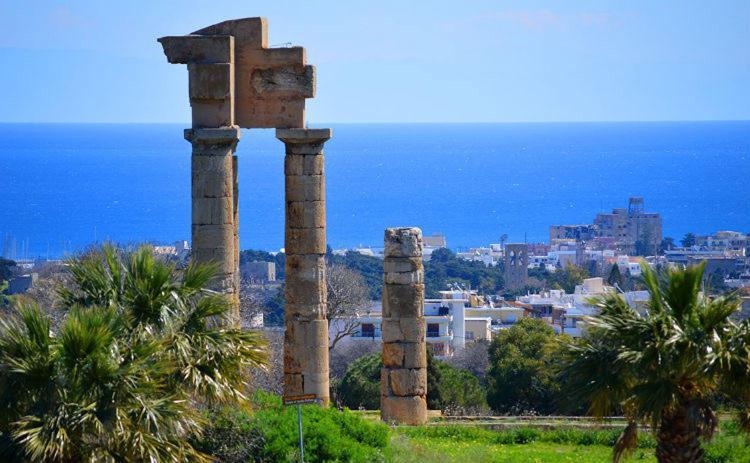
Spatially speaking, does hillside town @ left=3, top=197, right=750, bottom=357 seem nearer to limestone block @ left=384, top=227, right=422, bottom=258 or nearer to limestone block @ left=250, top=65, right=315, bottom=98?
limestone block @ left=250, top=65, right=315, bottom=98

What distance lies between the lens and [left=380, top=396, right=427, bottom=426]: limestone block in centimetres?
1975

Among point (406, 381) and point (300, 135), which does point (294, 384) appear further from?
point (300, 135)

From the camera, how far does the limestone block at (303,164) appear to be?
17.6 meters

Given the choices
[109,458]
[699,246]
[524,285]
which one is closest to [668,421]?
[109,458]

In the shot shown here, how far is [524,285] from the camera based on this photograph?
10644 cm

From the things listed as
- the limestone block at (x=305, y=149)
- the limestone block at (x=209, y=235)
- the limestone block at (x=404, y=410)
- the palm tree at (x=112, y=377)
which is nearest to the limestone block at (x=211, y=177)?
the limestone block at (x=209, y=235)

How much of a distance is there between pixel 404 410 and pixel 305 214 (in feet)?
12.2

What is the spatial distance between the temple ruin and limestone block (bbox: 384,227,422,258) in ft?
6.69

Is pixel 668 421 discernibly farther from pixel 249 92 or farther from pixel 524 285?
pixel 524 285

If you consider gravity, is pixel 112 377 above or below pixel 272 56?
below

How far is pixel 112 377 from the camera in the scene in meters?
11.9

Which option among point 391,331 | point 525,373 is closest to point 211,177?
point 391,331

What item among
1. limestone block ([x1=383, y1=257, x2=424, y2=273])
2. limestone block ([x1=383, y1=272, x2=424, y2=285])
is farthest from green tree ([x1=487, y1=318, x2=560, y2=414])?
limestone block ([x1=383, y1=257, x2=424, y2=273])

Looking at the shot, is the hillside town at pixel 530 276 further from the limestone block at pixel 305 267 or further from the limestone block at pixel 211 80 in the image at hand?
the limestone block at pixel 211 80
